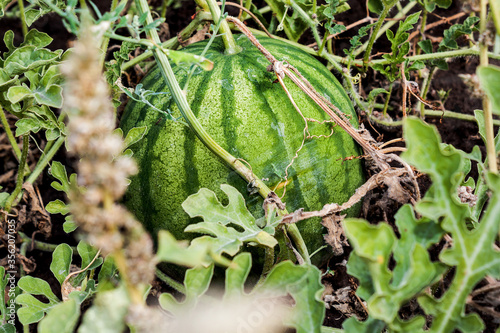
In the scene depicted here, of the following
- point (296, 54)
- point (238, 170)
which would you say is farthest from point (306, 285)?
point (296, 54)

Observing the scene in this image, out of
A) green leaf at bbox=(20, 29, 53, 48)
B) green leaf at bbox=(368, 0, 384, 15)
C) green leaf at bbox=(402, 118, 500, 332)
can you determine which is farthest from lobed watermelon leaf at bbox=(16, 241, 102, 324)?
green leaf at bbox=(368, 0, 384, 15)

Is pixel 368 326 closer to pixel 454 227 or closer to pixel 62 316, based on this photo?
pixel 454 227

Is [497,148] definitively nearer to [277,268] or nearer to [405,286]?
[405,286]

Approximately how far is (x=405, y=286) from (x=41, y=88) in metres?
1.21

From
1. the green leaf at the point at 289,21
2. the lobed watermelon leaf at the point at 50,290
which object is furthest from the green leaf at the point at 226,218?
the green leaf at the point at 289,21

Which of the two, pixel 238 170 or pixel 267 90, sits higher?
pixel 267 90

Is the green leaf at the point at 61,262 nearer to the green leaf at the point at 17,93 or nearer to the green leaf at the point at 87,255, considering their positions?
the green leaf at the point at 87,255

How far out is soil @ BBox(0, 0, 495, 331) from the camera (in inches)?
71.9

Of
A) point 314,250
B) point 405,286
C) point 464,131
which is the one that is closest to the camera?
point 405,286

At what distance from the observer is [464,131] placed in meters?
2.44

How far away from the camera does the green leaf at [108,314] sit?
2.17 ft

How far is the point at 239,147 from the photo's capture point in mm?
1529

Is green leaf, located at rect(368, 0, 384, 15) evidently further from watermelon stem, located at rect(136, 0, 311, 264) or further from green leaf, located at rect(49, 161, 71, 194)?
green leaf, located at rect(49, 161, 71, 194)

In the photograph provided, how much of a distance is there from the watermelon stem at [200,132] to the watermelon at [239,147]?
0.20 ft
